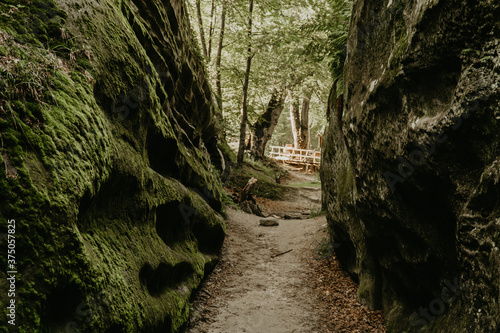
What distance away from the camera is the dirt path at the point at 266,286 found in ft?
18.4

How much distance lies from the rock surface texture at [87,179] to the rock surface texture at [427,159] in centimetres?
357

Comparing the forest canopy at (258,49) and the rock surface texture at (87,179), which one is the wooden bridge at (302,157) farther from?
the rock surface texture at (87,179)

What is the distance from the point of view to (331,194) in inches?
342

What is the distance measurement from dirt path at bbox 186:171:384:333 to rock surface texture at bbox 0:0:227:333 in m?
0.71

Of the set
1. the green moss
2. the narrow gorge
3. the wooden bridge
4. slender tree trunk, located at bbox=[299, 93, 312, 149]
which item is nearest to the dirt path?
the narrow gorge

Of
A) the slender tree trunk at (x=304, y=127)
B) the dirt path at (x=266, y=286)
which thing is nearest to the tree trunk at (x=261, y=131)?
the slender tree trunk at (x=304, y=127)

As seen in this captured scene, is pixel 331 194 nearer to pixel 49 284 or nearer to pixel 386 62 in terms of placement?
pixel 386 62

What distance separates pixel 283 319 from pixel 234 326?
38.8 inches

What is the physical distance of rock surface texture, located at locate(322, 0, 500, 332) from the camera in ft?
9.47

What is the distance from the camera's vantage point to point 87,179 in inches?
127

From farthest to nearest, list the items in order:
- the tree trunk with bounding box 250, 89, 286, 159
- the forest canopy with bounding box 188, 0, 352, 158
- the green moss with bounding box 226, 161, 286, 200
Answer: the tree trunk with bounding box 250, 89, 286, 159, the green moss with bounding box 226, 161, 286, 200, the forest canopy with bounding box 188, 0, 352, 158

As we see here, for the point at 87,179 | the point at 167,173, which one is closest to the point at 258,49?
the point at 167,173

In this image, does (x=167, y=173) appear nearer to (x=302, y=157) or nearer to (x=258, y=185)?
(x=258, y=185)

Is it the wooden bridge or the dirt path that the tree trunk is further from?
the dirt path
